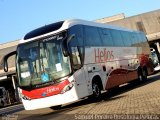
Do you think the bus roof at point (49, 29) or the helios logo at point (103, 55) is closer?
the bus roof at point (49, 29)

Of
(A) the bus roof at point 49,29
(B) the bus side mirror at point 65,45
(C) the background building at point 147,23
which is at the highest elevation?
(C) the background building at point 147,23

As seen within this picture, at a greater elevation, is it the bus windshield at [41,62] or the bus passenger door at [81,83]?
the bus windshield at [41,62]

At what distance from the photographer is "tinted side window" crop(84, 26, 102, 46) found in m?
16.5

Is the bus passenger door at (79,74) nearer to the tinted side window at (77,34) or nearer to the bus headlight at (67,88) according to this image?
the tinted side window at (77,34)

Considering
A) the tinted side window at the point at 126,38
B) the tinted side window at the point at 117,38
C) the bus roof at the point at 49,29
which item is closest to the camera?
the bus roof at the point at 49,29

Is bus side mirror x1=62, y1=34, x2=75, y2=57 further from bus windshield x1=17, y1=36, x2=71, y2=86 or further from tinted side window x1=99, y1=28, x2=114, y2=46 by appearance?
tinted side window x1=99, y1=28, x2=114, y2=46

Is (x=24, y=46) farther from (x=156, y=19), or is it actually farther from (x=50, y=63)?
(x=156, y=19)

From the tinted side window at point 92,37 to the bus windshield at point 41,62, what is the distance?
6.87 ft

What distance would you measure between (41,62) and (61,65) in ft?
2.92

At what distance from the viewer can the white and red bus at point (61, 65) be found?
14188mm

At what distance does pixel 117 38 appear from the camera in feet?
68.6

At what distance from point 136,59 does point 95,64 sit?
7.72m

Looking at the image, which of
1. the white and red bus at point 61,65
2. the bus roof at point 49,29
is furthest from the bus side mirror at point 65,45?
the bus roof at point 49,29

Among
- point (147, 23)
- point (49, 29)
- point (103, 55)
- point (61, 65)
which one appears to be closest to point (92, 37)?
point (103, 55)
